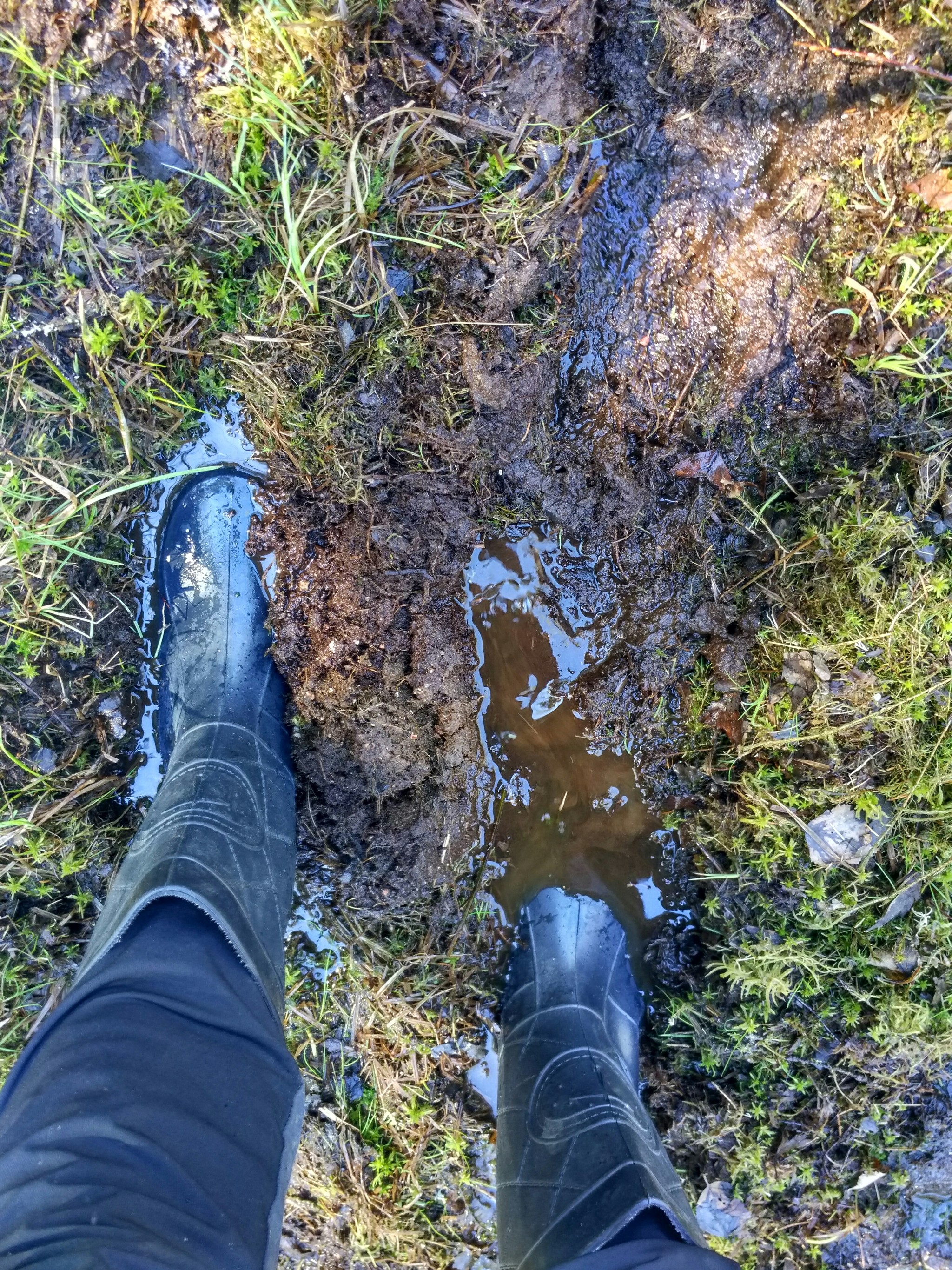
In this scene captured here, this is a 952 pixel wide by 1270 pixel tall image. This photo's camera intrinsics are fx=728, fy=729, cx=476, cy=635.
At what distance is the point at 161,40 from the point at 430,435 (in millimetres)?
1238

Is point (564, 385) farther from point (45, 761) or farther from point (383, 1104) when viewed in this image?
point (383, 1104)

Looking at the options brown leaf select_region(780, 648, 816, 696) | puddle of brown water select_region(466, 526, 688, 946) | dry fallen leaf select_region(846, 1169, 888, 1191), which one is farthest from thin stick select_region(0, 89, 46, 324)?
dry fallen leaf select_region(846, 1169, 888, 1191)

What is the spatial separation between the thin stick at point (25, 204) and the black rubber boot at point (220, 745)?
0.68 metres

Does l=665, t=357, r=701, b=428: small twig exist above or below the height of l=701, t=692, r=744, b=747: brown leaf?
above

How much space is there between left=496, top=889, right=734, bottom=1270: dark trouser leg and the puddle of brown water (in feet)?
0.33

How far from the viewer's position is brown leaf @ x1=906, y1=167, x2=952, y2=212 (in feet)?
6.51

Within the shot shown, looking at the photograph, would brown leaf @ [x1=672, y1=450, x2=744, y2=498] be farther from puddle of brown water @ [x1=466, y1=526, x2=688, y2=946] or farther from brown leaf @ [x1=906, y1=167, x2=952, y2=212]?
brown leaf @ [x1=906, y1=167, x2=952, y2=212]

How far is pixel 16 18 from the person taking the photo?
1.89 metres

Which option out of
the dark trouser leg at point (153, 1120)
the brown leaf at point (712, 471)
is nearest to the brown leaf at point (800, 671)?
the brown leaf at point (712, 471)

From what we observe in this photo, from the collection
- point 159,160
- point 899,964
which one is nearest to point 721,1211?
point 899,964

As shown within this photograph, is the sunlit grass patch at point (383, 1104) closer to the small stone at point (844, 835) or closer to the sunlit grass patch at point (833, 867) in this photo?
the sunlit grass patch at point (833, 867)

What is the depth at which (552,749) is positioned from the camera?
7.77ft

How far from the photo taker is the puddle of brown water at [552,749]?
7.61 feet

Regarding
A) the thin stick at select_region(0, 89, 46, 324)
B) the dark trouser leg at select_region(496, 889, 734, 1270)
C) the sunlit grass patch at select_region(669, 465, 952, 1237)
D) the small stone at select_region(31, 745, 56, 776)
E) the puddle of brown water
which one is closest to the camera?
the dark trouser leg at select_region(496, 889, 734, 1270)
